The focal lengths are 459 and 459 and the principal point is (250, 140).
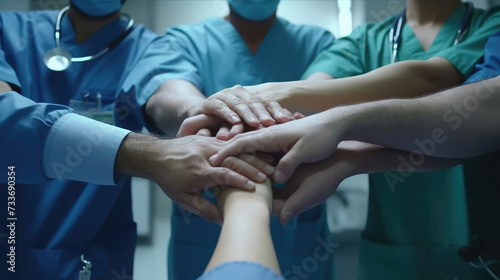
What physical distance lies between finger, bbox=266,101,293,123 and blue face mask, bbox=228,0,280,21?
42 centimetres

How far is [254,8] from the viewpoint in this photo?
4.34ft

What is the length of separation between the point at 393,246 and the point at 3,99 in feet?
3.32

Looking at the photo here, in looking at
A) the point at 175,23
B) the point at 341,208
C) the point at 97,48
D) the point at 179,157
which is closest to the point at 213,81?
the point at 97,48

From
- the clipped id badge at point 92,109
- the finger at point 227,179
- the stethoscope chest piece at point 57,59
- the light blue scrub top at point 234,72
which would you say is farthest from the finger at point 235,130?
the stethoscope chest piece at point 57,59

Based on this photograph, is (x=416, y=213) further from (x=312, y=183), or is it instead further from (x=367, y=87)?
(x=312, y=183)

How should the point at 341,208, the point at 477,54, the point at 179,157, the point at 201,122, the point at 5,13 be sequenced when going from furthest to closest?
the point at 341,208 < the point at 5,13 < the point at 477,54 < the point at 201,122 < the point at 179,157

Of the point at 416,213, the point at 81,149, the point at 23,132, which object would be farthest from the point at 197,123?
the point at 416,213

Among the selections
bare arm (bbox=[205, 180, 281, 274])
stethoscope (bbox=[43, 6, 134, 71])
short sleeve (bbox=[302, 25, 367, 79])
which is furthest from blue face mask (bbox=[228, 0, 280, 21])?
bare arm (bbox=[205, 180, 281, 274])

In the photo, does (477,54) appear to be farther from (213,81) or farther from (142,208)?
(142,208)

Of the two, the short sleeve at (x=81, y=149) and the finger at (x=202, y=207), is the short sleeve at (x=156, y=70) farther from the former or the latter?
the finger at (x=202, y=207)

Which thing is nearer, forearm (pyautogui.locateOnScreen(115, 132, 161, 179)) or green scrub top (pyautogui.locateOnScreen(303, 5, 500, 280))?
forearm (pyautogui.locateOnScreen(115, 132, 161, 179))

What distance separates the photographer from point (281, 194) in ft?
3.04

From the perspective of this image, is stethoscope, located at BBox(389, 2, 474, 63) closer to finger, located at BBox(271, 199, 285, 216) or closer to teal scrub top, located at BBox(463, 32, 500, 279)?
teal scrub top, located at BBox(463, 32, 500, 279)

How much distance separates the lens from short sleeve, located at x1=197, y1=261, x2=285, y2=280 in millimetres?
562
